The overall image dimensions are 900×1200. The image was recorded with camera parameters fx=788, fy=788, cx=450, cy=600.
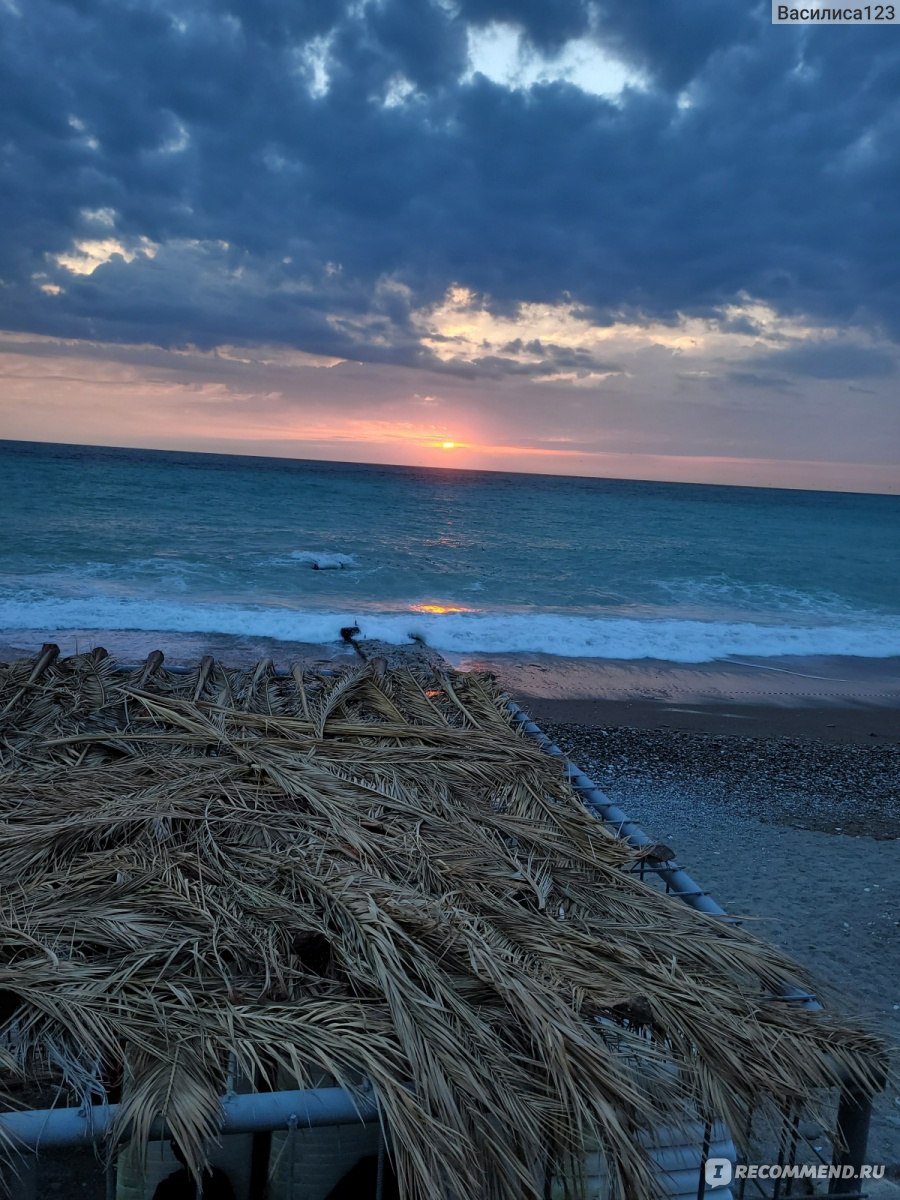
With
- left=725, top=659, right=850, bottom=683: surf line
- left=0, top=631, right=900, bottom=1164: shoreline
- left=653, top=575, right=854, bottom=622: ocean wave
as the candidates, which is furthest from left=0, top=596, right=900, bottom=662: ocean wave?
left=653, top=575, right=854, bottom=622: ocean wave

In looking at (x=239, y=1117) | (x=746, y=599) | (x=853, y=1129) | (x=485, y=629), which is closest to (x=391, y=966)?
(x=239, y=1117)

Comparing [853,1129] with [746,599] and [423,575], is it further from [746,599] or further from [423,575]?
[746,599]

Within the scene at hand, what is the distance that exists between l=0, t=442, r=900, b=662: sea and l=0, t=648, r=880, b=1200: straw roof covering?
33.8 ft

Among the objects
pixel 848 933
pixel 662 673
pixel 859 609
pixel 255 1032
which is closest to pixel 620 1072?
pixel 255 1032

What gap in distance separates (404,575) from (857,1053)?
24.2 meters

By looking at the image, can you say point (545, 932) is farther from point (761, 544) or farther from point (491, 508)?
point (491, 508)

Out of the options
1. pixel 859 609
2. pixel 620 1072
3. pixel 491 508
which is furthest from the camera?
pixel 491 508

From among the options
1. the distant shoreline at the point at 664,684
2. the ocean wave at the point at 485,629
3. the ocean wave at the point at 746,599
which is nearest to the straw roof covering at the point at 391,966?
the distant shoreline at the point at 664,684

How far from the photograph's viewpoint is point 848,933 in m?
5.70

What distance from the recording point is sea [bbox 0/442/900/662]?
54.4 ft

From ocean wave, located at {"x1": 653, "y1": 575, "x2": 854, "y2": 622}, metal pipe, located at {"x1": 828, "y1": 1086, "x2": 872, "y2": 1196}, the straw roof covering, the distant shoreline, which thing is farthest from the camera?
ocean wave, located at {"x1": 653, "y1": 575, "x2": 854, "y2": 622}

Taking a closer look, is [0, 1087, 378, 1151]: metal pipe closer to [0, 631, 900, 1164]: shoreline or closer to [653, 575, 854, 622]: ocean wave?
[0, 631, 900, 1164]: shoreline

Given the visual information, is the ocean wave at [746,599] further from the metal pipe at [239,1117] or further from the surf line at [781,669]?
the metal pipe at [239,1117]

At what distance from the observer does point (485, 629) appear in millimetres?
17062
